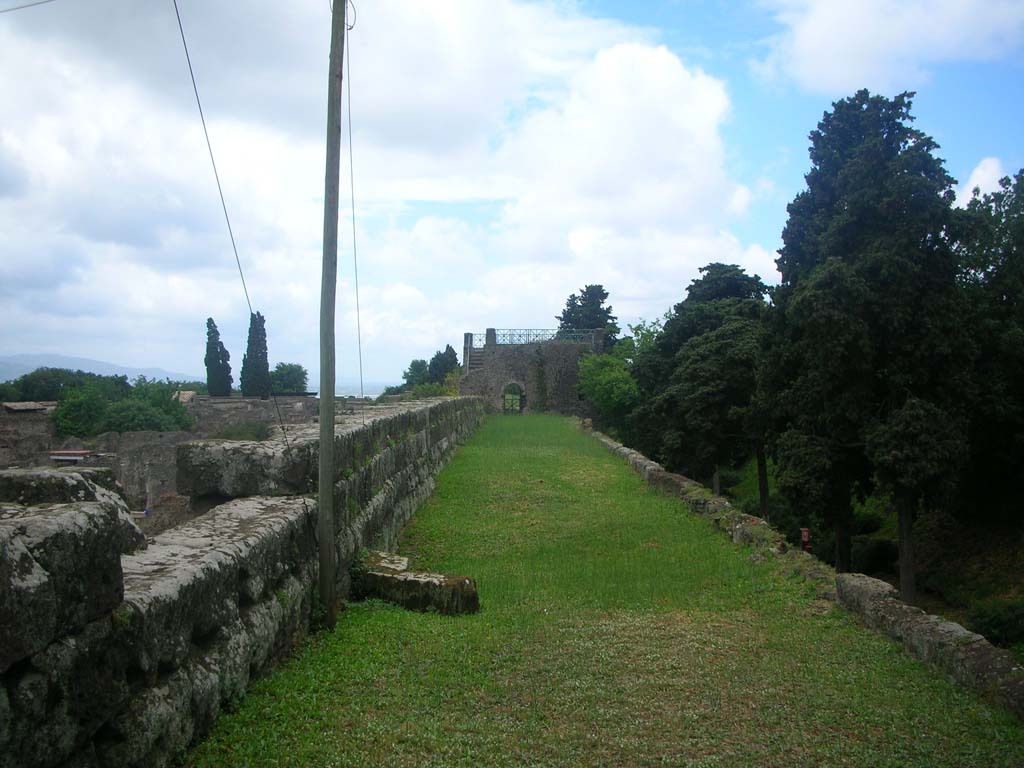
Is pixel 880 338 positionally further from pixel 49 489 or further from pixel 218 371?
pixel 218 371

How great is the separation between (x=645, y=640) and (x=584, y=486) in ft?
30.0

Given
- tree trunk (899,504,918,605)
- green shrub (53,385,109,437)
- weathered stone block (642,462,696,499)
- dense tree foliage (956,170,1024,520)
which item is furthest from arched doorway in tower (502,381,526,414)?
tree trunk (899,504,918,605)

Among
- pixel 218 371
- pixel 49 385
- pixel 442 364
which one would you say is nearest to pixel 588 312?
pixel 442 364

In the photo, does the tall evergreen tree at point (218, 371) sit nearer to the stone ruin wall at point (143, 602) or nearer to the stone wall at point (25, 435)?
the stone wall at point (25, 435)

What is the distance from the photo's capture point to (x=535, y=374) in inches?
2031

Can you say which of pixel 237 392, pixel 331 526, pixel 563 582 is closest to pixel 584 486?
pixel 563 582

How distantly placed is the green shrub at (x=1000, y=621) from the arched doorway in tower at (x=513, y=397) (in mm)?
36307

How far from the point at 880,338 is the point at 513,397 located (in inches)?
1512

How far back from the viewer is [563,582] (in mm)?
7914

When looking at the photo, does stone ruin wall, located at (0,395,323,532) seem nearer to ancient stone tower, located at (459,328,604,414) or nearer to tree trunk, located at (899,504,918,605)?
tree trunk, located at (899,504,918,605)

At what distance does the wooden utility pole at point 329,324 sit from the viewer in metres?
5.70

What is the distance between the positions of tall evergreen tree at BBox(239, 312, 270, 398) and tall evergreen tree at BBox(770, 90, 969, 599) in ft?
90.7

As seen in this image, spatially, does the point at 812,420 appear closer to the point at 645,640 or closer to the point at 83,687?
the point at 645,640

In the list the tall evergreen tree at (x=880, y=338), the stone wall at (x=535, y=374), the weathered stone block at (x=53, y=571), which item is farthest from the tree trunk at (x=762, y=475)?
the stone wall at (x=535, y=374)
